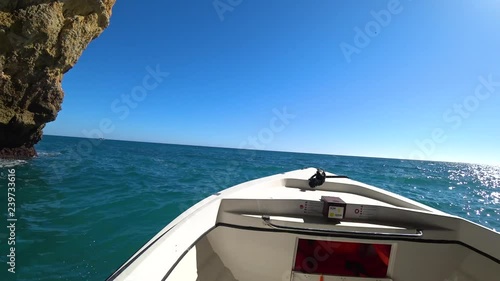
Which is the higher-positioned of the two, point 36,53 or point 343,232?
point 36,53

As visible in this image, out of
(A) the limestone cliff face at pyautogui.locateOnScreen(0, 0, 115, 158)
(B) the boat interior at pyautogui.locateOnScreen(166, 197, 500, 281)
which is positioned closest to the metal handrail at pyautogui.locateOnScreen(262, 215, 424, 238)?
(B) the boat interior at pyautogui.locateOnScreen(166, 197, 500, 281)

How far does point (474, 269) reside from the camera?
244cm

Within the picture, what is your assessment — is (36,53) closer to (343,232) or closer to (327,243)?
(327,243)

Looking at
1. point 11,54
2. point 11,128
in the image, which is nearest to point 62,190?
point 11,54

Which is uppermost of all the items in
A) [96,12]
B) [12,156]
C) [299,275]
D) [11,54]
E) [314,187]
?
[96,12]

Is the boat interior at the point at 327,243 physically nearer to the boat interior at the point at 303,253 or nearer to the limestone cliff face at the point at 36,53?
the boat interior at the point at 303,253

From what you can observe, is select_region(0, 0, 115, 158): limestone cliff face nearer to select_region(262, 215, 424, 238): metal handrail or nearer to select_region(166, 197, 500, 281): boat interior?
select_region(166, 197, 500, 281): boat interior

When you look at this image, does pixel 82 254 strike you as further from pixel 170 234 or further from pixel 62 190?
pixel 62 190

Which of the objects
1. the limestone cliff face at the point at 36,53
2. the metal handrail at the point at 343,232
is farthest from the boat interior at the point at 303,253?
the limestone cliff face at the point at 36,53

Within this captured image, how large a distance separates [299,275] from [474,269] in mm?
1823

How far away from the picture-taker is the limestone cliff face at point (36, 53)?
13.2 metres

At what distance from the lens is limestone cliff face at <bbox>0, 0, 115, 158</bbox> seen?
13188 millimetres

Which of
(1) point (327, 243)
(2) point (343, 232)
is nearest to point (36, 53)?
(1) point (327, 243)

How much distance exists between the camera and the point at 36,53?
14.3 m
